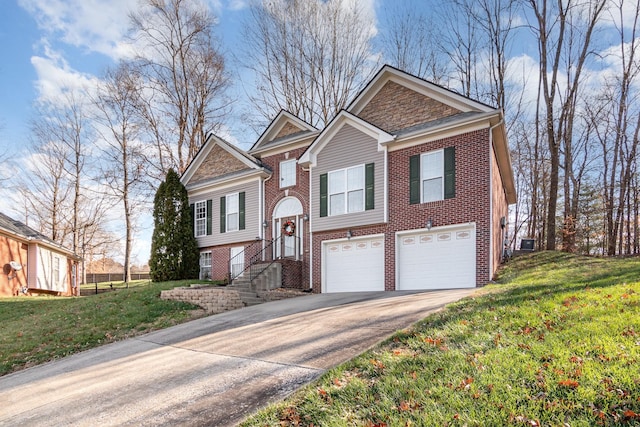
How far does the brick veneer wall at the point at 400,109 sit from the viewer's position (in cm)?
1416

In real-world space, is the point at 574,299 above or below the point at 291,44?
below

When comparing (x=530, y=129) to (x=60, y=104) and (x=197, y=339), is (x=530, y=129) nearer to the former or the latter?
(x=197, y=339)

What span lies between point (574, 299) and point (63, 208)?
118ft

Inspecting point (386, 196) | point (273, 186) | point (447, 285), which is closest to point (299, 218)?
point (273, 186)

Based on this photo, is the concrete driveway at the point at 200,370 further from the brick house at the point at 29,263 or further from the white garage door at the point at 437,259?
the brick house at the point at 29,263

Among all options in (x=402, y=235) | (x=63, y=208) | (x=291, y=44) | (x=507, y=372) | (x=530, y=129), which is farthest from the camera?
(x=63, y=208)

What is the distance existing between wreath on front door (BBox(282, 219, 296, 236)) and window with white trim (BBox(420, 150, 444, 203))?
5546 mm

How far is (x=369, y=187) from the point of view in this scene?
1464 centimetres

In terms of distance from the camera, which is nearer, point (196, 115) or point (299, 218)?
point (299, 218)

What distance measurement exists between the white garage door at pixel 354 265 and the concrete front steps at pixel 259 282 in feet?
5.84

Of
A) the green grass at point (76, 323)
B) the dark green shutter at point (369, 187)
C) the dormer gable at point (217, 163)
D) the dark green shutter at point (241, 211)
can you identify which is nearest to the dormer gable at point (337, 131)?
the dark green shutter at point (369, 187)

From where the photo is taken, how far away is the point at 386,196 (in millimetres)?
14195

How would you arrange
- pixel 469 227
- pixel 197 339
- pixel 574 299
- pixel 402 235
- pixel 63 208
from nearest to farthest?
1. pixel 574 299
2. pixel 197 339
3. pixel 469 227
4. pixel 402 235
5. pixel 63 208

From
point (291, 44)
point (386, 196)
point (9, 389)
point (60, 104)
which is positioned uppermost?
point (291, 44)
